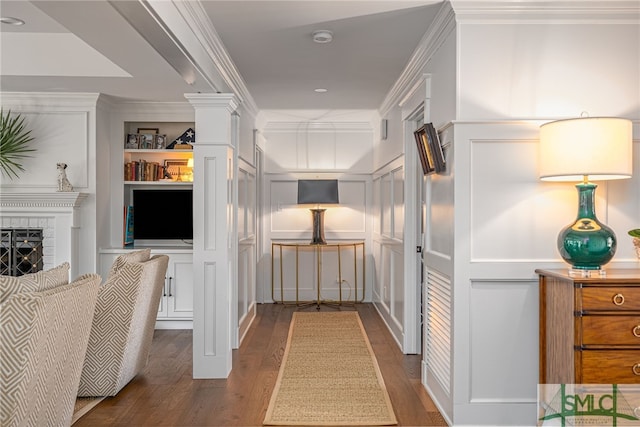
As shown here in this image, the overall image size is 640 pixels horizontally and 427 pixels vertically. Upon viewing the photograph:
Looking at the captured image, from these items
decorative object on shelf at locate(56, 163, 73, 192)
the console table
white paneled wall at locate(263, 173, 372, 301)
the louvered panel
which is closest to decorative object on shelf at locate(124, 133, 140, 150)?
decorative object on shelf at locate(56, 163, 73, 192)

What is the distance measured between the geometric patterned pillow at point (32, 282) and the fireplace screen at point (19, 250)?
8.03 ft

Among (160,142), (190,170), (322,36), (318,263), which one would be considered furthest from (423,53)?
(318,263)

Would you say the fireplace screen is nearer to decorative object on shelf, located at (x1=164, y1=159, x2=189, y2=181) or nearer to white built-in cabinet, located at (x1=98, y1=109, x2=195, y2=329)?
white built-in cabinet, located at (x1=98, y1=109, x2=195, y2=329)

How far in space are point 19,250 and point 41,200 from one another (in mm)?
549

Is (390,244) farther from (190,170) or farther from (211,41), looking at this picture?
(211,41)

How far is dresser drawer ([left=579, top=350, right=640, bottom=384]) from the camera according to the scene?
239cm

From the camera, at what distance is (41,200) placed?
4.84m

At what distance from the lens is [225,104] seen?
3.78 m

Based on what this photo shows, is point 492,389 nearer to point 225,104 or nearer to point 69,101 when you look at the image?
point 225,104

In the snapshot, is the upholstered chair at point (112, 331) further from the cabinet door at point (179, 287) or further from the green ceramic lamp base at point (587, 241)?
the green ceramic lamp base at point (587, 241)

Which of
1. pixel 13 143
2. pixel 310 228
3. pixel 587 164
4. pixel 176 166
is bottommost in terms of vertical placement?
pixel 310 228

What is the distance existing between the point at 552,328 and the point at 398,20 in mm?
2043

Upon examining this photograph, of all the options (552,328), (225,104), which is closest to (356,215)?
(225,104)

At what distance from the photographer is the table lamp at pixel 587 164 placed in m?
2.44
